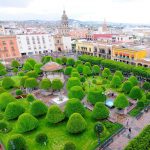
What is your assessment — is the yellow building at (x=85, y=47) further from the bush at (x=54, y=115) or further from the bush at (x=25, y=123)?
the bush at (x=25, y=123)

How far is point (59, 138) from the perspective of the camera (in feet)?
89.5

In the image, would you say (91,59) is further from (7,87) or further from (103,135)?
(103,135)

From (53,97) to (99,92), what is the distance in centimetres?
1293

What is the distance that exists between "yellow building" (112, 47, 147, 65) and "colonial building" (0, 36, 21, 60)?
1855 inches

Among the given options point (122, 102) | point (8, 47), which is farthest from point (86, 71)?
point (8, 47)

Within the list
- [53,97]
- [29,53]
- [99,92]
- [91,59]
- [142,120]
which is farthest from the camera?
[29,53]

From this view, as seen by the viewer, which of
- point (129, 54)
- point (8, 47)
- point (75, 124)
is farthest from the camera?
point (8, 47)

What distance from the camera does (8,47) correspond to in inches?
3263

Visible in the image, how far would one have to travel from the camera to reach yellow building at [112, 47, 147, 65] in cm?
5893

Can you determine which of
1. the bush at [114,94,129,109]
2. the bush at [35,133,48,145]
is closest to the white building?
the bush at [114,94,129,109]

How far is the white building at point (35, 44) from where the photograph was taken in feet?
289

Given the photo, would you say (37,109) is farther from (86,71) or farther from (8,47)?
(8,47)

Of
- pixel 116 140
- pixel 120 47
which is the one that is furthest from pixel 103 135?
pixel 120 47

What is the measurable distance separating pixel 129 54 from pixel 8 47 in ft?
179
